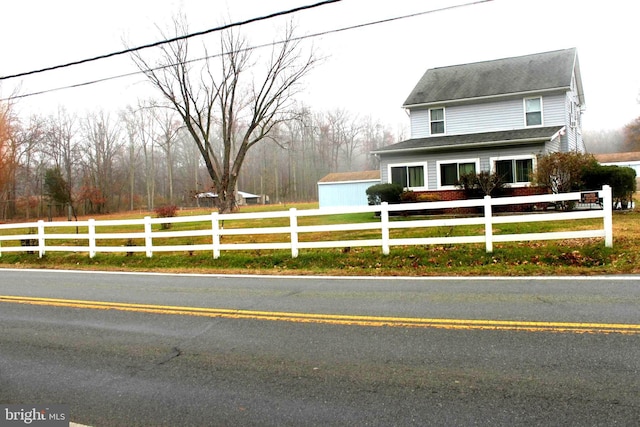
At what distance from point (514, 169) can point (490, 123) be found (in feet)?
11.7

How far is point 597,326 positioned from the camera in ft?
16.6

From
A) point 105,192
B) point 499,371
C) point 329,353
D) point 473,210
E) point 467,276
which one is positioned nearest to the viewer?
point 499,371

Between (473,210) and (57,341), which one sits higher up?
(473,210)

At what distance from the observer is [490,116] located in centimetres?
2314

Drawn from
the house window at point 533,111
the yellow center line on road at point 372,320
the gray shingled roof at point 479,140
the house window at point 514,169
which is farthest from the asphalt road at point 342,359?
the house window at point 533,111

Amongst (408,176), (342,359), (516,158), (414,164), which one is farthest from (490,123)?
(342,359)

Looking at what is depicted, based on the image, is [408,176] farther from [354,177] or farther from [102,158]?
[102,158]

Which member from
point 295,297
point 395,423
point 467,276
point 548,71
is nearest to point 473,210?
point 548,71

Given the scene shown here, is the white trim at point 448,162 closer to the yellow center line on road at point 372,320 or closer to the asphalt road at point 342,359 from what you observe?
the asphalt road at point 342,359

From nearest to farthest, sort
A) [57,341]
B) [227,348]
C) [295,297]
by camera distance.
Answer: [227,348] < [57,341] < [295,297]

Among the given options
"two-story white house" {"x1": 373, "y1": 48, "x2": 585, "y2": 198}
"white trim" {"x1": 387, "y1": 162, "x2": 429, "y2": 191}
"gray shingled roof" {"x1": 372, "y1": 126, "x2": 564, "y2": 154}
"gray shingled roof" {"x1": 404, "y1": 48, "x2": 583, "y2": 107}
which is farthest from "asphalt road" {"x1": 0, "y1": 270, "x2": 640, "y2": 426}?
"gray shingled roof" {"x1": 404, "y1": 48, "x2": 583, "y2": 107}

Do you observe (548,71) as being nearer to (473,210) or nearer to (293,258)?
(473,210)

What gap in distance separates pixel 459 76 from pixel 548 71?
179 inches

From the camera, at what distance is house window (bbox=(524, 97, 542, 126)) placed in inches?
875
